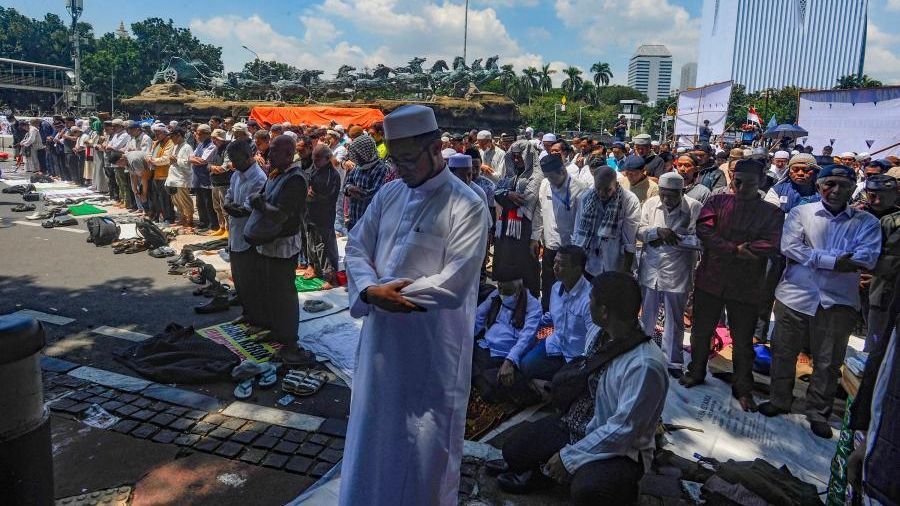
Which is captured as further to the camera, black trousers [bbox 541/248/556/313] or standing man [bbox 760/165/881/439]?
black trousers [bbox 541/248/556/313]

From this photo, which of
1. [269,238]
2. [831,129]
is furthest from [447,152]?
[831,129]

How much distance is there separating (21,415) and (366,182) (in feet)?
14.9

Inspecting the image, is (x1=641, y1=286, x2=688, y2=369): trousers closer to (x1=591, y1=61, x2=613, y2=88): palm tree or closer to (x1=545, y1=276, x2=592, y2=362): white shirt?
(x1=545, y1=276, x2=592, y2=362): white shirt

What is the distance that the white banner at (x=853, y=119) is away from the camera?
12188mm

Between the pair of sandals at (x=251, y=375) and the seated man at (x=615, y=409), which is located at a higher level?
the seated man at (x=615, y=409)

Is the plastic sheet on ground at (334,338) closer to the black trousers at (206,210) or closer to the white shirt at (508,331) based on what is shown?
the white shirt at (508,331)

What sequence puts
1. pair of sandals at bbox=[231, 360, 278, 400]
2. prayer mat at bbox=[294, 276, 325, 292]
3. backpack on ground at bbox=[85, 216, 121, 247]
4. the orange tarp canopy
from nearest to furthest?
pair of sandals at bbox=[231, 360, 278, 400]
prayer mat at bbox=[294, 276, 325, 292]
backpack on ground at bbox=[85, 216, 121, 247]
the orange tarp canopy

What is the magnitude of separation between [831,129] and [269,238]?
1404 cm

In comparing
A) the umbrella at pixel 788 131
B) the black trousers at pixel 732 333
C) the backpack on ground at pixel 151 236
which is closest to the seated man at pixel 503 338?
A: the black trousers at pixel 732 333

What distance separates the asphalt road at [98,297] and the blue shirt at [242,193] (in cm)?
112

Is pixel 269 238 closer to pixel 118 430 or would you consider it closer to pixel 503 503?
pixel 118 430

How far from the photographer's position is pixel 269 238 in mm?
5078

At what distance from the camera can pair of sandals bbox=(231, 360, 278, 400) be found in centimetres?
454

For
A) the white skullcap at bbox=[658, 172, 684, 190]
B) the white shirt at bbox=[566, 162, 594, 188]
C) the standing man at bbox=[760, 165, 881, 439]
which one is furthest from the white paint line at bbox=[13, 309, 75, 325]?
the standing man at bbox=[760, 165, 881, 439]
